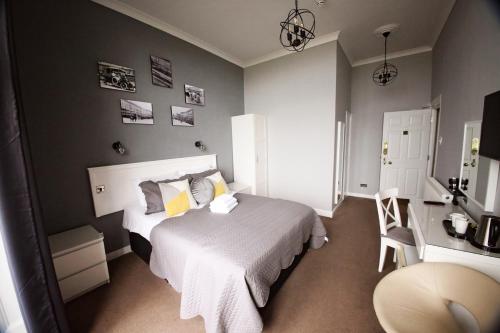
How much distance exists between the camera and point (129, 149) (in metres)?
2.52

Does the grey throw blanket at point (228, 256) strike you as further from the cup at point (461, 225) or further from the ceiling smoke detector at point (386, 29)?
the ceiling smoke detector at point (386, 29)

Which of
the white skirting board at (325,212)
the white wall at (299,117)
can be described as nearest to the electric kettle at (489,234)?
the white wall at (299,117)

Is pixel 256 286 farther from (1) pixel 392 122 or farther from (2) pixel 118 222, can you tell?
(1) pixel 392 122

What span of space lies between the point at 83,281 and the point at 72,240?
398 mm

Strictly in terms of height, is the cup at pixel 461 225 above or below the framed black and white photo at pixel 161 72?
below

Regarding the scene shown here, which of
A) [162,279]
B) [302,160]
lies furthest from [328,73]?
[162,279]

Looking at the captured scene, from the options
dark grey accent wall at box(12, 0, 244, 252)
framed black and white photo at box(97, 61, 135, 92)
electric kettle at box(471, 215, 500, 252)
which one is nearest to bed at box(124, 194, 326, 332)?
dark grey accent wall at box(12, 0, 244, 252)

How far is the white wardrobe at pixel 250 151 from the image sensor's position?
3.75 metres

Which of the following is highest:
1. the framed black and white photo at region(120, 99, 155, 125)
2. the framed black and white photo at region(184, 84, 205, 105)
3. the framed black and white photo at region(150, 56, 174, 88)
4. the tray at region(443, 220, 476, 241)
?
the framed black and white photo at region(150, 56, 174, 88)

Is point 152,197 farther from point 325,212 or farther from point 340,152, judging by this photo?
point 340,152

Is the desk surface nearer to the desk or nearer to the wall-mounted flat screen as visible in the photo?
the desk

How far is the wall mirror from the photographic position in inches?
55.2

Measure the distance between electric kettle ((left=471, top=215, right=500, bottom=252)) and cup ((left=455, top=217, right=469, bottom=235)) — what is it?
0.36 feet

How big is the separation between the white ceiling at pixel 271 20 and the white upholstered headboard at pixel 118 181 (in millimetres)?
1862
